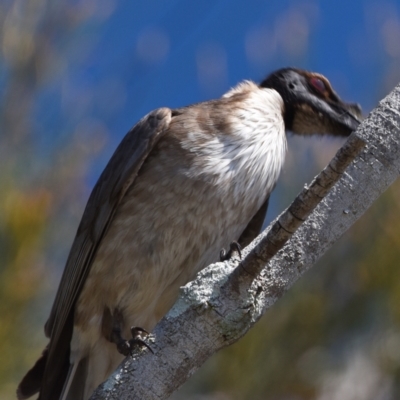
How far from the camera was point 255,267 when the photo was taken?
1.61 metres

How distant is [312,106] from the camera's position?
10.5 ft

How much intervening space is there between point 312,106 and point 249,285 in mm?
1666

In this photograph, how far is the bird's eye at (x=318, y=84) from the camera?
322 centimetres

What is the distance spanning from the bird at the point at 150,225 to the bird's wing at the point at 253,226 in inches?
1.7

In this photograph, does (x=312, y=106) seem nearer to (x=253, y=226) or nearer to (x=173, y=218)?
(x=253, y=226)

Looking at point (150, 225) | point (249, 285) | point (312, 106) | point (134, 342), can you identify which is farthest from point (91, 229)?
point (249, 285)

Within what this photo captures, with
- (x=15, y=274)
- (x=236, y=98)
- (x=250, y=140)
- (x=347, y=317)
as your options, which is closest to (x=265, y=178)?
(x=250, y=140)

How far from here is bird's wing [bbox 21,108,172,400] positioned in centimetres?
264

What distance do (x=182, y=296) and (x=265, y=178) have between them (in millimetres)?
1185

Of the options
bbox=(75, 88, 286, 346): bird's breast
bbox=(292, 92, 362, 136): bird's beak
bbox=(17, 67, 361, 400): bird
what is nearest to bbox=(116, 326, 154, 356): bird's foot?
bbox=(17, 67, 361, 400): bird

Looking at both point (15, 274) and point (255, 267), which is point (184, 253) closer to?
point (15, 274)

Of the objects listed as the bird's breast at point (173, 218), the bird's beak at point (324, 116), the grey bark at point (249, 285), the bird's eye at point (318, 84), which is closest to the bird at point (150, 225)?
the bird's breast at point (173, 218)

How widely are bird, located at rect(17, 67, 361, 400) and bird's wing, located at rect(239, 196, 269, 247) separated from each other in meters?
0.04

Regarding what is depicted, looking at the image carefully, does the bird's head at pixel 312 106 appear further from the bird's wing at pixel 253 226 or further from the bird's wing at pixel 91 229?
the bird's wing at pixel 91 229
